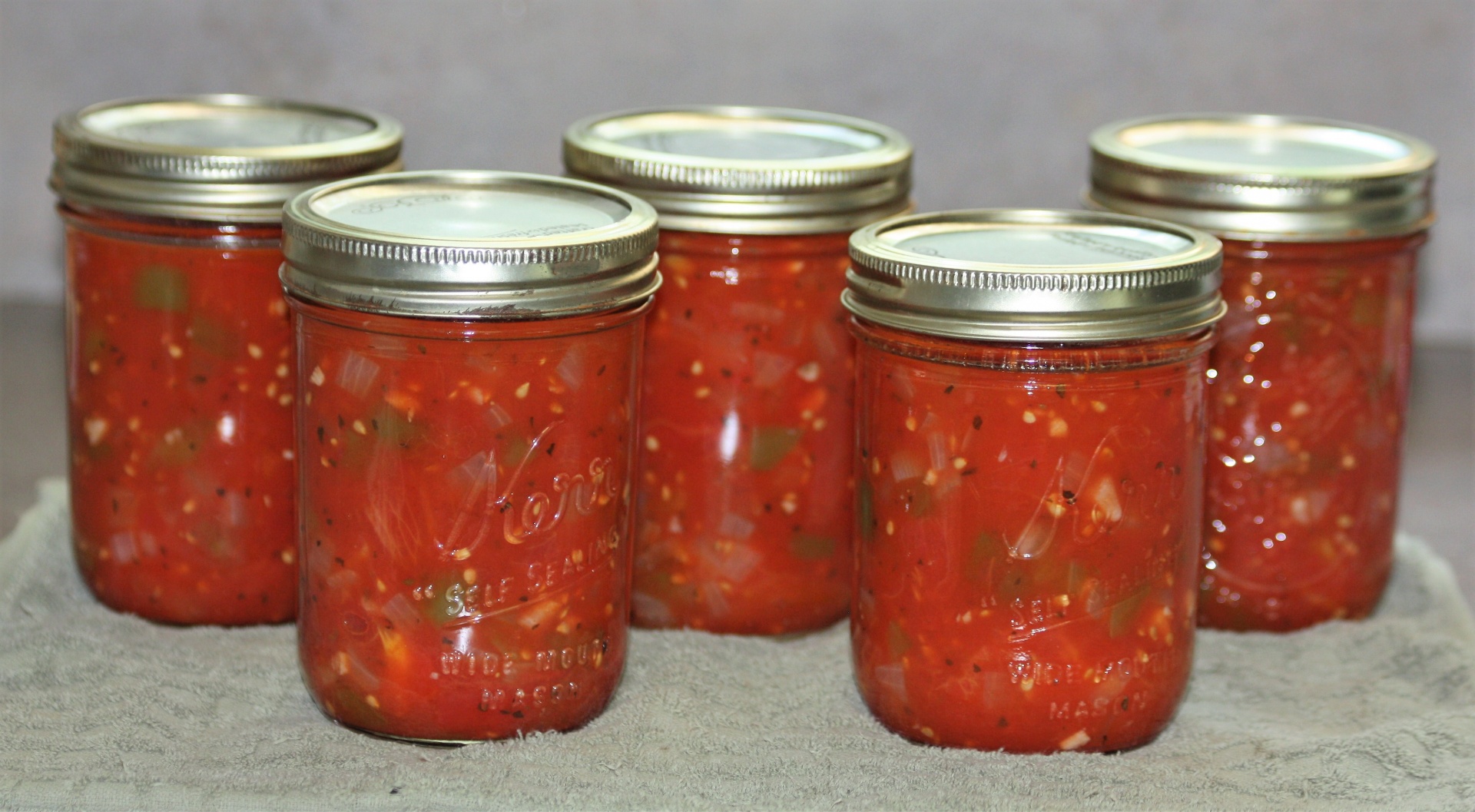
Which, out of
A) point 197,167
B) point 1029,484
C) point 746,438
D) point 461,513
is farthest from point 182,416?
point 1029,484

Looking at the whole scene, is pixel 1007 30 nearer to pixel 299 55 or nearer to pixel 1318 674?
pixel 299 55

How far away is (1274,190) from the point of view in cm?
139

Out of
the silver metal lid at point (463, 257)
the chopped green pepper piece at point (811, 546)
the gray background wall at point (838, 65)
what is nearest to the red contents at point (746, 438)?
the chopped green pepper piece at point (811, 546)

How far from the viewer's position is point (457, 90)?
240cm

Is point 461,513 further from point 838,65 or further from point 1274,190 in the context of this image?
point 838,65

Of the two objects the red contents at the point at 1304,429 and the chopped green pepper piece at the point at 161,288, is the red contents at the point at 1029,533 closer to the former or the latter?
the red contents at the point at 1304,429

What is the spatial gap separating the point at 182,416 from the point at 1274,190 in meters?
0.90

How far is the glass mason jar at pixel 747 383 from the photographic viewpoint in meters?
1.37

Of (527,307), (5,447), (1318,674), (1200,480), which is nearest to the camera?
(527,307)

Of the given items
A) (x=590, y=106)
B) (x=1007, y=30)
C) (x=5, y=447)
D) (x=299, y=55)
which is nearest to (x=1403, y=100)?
(x=1007, y=30)

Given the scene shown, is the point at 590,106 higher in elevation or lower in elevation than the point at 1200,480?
higher

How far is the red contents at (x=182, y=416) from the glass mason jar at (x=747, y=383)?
0.97 feet

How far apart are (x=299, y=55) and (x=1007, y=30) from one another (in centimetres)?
98

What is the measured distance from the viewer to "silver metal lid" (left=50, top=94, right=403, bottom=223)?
1.33m
